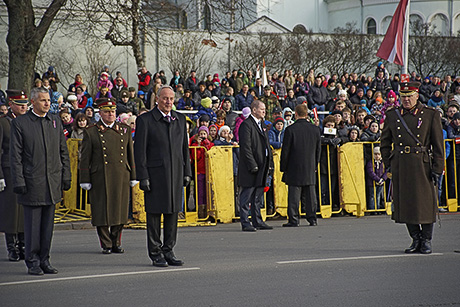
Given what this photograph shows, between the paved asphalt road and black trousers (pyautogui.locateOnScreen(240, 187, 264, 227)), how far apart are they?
2.71 ft

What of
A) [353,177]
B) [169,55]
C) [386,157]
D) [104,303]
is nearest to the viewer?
[104,303]

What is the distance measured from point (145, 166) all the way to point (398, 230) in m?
5.07

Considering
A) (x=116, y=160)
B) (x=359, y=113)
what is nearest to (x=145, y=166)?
(x=116, y=160)

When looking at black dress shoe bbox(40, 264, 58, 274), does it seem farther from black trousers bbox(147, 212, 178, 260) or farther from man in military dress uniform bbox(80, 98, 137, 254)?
man in military dress uniform bbox(80, 98, 137, 254)

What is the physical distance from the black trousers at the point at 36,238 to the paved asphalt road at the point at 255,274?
0.25m

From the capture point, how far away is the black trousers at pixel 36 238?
8.84 metres

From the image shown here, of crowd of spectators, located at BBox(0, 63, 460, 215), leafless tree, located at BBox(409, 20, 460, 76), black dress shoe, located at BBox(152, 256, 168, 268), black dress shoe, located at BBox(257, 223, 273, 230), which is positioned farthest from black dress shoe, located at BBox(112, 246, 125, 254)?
leafless tree, located at BBox(409, 20, 460, 76)

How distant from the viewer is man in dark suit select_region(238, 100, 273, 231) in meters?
12.8

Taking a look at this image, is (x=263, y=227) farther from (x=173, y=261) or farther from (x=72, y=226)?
(x=173, y=261)

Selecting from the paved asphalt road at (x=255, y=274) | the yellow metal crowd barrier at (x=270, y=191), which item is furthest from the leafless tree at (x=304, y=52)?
the paved asphalt road at (x=255, y=274)

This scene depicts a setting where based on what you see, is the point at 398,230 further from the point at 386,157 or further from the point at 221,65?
the point at 221,65

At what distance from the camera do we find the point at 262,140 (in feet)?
42.7

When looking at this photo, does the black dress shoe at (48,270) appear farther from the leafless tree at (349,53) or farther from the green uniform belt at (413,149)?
the leafless tree at (349,53)

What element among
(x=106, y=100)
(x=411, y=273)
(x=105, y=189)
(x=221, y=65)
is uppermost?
(x=221, y=65)
